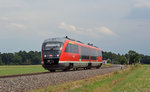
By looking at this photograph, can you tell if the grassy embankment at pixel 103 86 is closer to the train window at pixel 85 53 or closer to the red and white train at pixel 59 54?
the red and white train at pixel 59 54

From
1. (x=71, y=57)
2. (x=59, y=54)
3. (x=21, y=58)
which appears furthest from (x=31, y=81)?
(x=21, y=58)

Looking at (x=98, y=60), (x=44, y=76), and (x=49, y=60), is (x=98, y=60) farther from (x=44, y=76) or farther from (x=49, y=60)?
(x=44, y=76)

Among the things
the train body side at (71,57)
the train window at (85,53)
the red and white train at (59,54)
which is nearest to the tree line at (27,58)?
the train window at (85,53)

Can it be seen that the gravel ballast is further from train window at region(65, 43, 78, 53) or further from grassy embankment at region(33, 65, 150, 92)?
train window at region(65, 43, 78, 53)

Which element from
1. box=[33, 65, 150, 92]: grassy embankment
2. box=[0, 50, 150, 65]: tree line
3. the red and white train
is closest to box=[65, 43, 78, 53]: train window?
the red and white train

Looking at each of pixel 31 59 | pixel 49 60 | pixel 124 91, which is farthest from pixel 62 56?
pixel 31 59

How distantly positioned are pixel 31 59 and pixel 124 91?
140 meters

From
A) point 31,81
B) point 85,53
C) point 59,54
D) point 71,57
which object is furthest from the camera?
point 85,53

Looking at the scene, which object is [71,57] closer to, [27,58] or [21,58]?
[21,58]

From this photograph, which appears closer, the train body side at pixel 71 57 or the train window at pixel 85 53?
the train body side at pixel 71 57

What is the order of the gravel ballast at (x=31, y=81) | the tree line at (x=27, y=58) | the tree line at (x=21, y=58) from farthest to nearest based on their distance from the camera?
the tree line at (x=21, y=58)
the tree line at (x=27, y=58)
the gravel ballast at (x=31, y=81)

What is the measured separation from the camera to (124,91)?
1473 centimetres

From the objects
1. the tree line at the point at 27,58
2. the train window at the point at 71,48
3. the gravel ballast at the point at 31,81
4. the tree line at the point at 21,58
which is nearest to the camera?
the gravel ballast at the point at 31,81


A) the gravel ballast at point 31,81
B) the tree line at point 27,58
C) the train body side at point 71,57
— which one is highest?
the tree line at point 27,58
